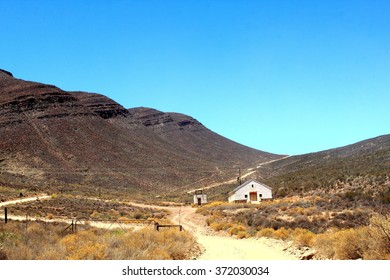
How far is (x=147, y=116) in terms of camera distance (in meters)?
171

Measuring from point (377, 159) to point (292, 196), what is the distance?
15.3m

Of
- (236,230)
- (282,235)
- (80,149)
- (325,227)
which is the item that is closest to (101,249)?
(282,235)

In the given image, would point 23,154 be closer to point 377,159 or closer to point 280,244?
point 377,159

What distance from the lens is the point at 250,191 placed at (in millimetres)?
50125

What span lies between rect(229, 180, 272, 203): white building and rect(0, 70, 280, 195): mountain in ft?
89.2

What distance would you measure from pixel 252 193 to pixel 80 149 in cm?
4806

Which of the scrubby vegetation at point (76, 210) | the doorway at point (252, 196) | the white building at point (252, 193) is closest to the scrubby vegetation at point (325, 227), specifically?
the scrubby vegetation at point (76, 210)

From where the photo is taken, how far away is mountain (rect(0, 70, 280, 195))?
7469 cm

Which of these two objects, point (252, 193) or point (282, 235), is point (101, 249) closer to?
point (282, 235)

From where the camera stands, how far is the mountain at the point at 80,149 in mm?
74688

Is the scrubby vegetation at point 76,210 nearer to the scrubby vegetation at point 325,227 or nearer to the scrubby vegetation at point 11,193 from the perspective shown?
the scrubby vegetation at point 11,193

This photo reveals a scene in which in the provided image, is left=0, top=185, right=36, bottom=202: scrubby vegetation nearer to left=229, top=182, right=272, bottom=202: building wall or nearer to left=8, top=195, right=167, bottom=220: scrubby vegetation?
left=8, top=195, right=167, bottom=220: scrubby vegetation

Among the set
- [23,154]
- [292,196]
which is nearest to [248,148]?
[23,154]

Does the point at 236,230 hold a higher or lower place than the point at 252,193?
lower
